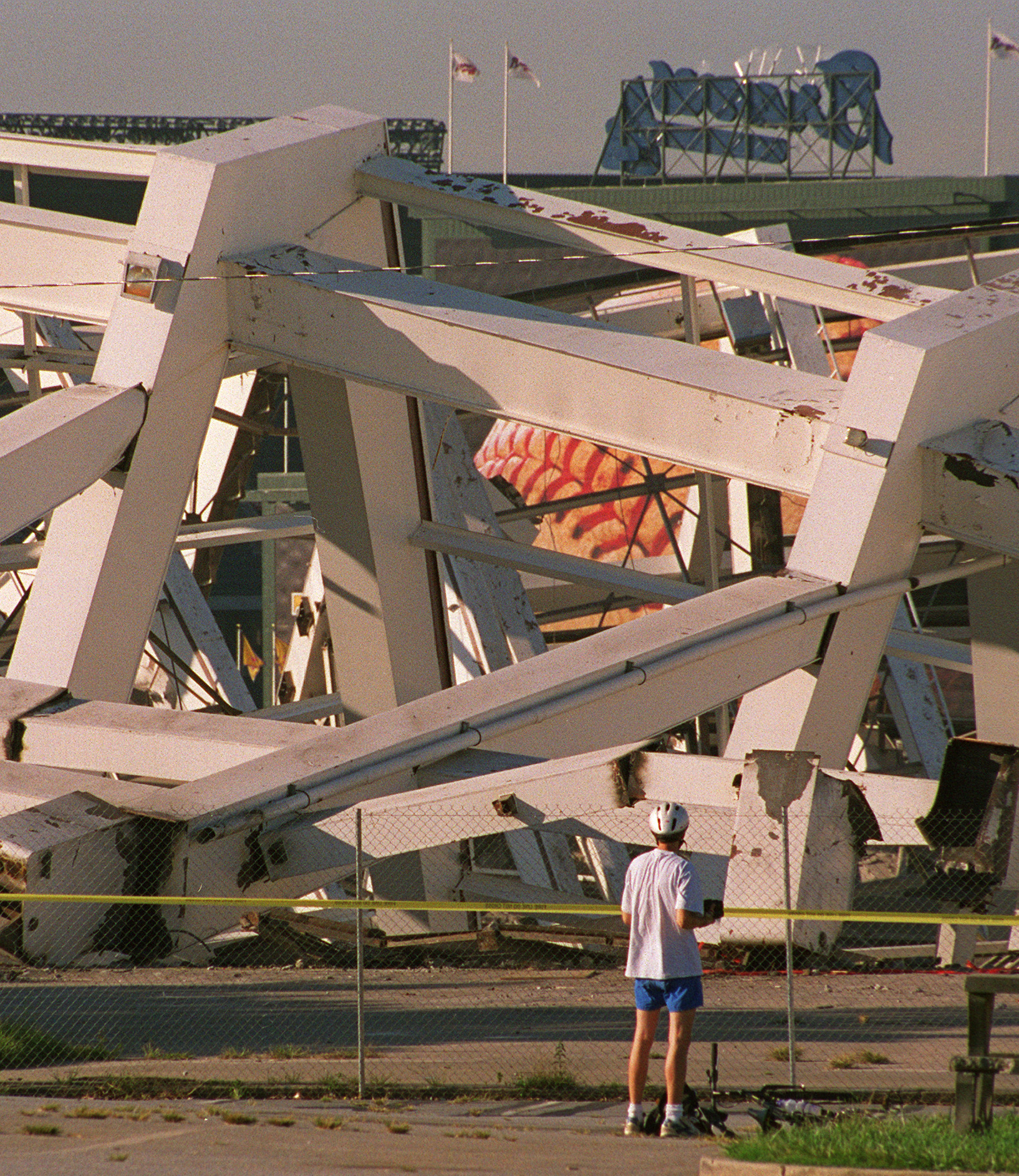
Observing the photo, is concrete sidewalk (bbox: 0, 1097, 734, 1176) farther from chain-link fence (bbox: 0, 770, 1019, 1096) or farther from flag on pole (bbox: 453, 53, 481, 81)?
flag on pole (bbox: 453, 53, 481, 81)

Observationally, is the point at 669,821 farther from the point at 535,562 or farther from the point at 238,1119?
the point at 535,562

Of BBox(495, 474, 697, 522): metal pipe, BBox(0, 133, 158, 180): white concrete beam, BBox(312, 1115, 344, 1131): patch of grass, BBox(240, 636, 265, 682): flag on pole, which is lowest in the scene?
BBox(240, 636, 265, 682): flag on pole

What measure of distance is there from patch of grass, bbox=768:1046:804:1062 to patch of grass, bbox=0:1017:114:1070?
298cm

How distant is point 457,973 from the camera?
898 centimetres

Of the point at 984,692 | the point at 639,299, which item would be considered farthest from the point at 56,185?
the point at 984,692

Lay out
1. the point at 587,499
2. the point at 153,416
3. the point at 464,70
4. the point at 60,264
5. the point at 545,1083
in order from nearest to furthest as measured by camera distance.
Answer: the point at 545,1083
the point at 153,416
the point at 60,264
the point at 587,499
the point at 464,70

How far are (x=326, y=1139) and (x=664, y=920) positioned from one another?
5.04ft

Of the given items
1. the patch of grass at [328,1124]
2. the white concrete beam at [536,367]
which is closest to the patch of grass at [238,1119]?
the patch of grass at [328,1124]

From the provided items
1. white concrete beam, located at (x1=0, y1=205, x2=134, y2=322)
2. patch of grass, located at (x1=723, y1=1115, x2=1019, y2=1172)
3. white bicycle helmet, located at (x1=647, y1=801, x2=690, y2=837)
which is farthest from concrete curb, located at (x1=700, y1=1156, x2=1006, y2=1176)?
white concrete beam, located at (x1=0, y1=205, x2=134, y2=322)

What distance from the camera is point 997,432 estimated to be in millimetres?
9305

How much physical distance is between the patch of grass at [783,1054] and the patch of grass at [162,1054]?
2614 mm

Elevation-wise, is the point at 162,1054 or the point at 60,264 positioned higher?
the point at 60,264

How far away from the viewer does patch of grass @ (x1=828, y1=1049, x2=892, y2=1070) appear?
7062 mm

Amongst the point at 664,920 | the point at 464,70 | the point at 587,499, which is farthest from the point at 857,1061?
the point at 464,70
